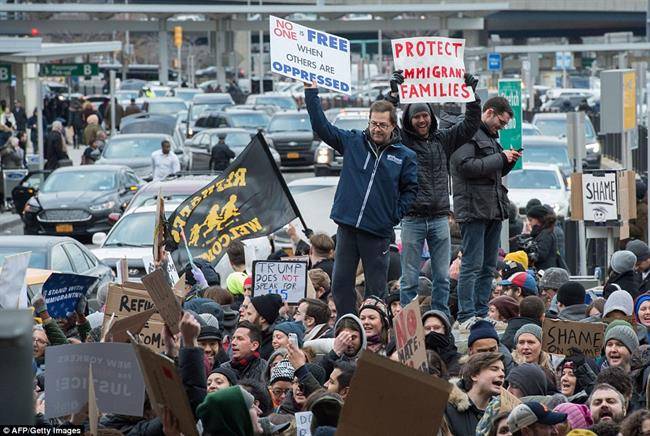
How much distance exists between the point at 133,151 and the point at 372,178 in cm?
2449

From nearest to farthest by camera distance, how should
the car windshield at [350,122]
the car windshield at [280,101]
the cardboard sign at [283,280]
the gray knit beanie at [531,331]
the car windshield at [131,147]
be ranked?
the gray knit beanie at [531,331] < the cardboard sign at [283,280] < the car windshield at [131,147] < the car windshield at [350,122] < the car windshield at [280,101]

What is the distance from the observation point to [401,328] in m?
7.20

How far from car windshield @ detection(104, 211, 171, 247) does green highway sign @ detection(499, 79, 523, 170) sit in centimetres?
501

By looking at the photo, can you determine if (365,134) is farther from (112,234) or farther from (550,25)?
(550,25)

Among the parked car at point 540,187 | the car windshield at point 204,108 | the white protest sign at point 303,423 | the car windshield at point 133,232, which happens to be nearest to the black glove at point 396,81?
the white protest sign at point 303,423

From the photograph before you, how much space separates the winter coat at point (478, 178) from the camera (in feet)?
35.3

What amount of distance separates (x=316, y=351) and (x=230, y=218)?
4.82 metres

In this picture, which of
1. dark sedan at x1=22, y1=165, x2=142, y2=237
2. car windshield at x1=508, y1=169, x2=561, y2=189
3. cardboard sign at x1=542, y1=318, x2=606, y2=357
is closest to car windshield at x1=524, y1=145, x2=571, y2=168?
car windshield at x1=508, y1=169, x2=561, y2=189

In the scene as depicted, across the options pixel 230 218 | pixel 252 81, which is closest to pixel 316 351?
pixel 230 218

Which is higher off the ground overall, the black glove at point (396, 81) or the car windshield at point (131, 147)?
the black glove at point (396, 81)

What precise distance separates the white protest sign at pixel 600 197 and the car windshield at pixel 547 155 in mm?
13625

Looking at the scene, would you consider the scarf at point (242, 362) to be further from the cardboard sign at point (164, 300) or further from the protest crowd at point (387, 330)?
the cardboard sign at point (164, 300)

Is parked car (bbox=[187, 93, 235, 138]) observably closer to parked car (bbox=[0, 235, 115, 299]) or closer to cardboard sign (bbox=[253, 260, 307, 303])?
parked car (bbox=[0, 235, 115, 299])

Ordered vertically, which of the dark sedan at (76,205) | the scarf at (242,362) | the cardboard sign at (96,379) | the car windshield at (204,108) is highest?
the car windshield at (204,108)
